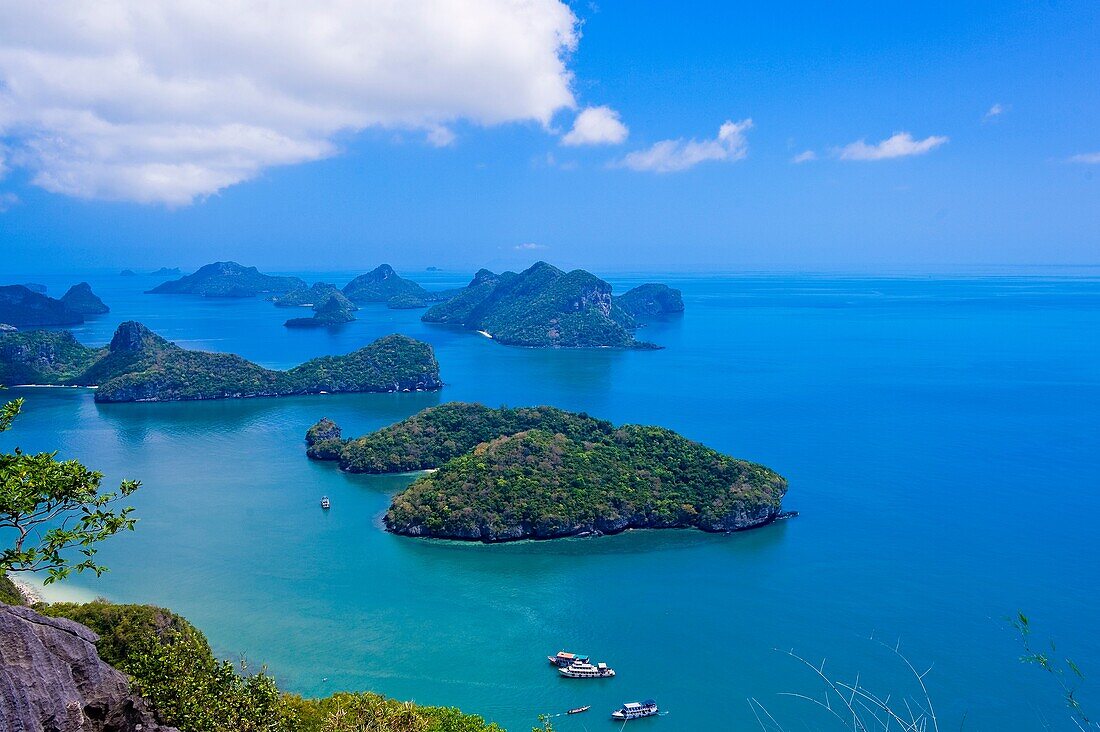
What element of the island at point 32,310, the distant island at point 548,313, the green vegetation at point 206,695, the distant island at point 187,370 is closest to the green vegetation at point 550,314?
the distant island at point 548,313

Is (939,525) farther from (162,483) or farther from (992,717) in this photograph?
→ (162,483)

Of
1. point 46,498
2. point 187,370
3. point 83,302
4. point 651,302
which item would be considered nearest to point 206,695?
point 46,498

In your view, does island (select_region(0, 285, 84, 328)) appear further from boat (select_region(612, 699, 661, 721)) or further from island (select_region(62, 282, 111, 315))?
boat (select_region(612, 699, 661, 721))

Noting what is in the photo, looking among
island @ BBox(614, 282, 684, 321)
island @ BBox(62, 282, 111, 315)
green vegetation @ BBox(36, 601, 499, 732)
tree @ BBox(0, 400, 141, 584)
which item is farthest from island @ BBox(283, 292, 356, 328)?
tree @ BBox(0, 400, 141, 584)

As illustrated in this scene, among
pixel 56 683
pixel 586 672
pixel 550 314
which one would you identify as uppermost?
pixel 550 314

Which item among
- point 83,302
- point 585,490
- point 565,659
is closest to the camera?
point 565,659

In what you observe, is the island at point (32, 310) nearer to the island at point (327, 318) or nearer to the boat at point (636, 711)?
the island at point (327, 318)

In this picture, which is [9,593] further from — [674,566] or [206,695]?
[674,566]
